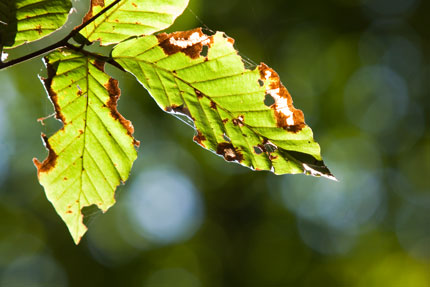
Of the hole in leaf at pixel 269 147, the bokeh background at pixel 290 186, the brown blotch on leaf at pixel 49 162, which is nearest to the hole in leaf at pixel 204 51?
the hole in leaf at pixel 269 147

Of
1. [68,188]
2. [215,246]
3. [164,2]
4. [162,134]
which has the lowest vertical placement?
[215,246]

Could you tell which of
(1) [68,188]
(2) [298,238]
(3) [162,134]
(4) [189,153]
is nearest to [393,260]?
(2) [298,238]

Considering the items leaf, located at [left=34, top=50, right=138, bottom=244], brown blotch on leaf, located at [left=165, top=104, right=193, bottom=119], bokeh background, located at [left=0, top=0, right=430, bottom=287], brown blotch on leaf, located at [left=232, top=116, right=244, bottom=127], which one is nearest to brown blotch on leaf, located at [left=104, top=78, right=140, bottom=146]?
leaf, located at [left=34, top=50, right=138, bottom=244]

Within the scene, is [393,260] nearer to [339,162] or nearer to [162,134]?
[339,162]

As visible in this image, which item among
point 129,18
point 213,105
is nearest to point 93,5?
point 129,18

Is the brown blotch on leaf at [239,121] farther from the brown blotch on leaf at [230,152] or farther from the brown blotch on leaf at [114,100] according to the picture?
the brown blotch on leaf at [114,100]

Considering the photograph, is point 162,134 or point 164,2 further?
point 162,134
